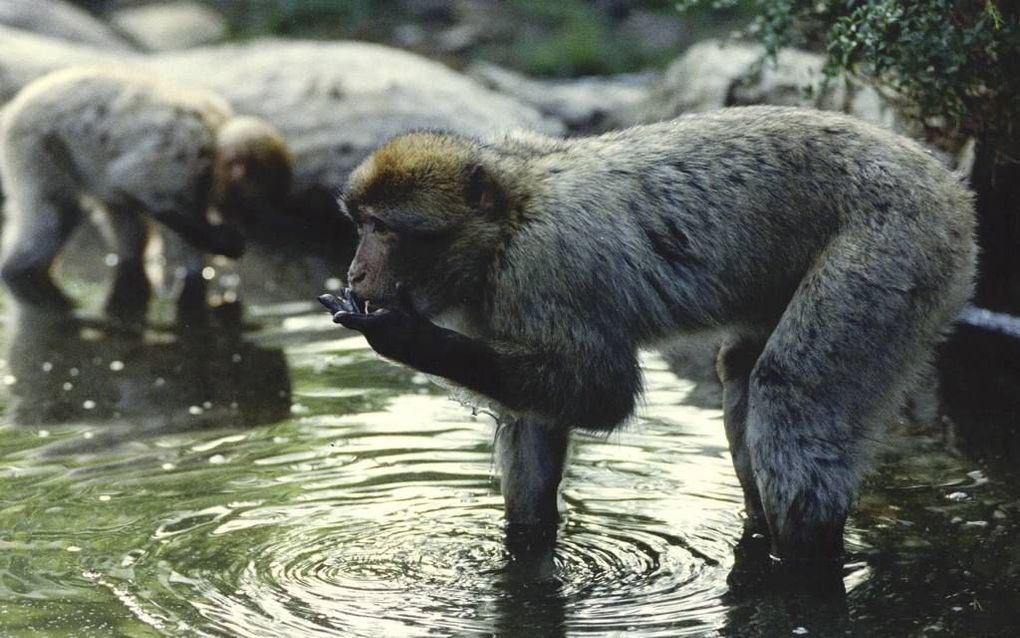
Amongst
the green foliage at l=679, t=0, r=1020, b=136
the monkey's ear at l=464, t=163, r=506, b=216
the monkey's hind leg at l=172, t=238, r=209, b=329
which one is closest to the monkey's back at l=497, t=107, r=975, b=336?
the monkey's ear at l=464, t=163, r=506, b=216

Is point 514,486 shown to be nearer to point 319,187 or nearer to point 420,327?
point 420,327

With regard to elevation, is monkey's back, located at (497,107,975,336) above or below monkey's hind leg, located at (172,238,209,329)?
above

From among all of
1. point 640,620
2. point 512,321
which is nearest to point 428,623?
point 640,620

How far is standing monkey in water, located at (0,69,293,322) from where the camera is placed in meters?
9.16

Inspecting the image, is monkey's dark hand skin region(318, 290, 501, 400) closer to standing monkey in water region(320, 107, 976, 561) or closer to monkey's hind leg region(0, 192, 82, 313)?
standing monkey in water region(320, 107, 976, 561)

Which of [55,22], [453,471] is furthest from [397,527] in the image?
[55,22]

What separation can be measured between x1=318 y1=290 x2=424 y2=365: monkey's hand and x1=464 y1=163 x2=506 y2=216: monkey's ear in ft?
1.33

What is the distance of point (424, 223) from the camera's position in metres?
4.31

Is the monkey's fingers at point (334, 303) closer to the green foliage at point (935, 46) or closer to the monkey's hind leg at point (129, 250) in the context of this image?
the green foliage at point (935, 46)

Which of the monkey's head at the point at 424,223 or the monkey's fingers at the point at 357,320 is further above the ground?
the monkey's head at the point at 424,223

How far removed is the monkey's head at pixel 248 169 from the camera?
9148 millimetres

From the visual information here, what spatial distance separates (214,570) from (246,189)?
5.02m

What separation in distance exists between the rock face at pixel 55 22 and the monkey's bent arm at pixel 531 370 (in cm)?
1058

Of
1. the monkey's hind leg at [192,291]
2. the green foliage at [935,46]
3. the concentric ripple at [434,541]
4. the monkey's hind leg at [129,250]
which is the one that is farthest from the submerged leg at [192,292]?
the green foliage at [935,46]
